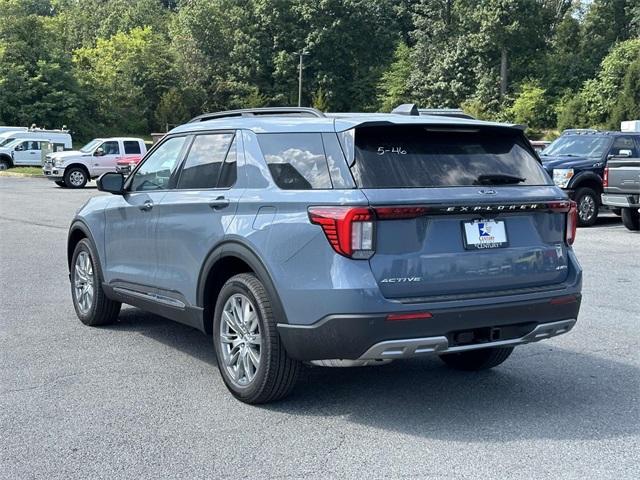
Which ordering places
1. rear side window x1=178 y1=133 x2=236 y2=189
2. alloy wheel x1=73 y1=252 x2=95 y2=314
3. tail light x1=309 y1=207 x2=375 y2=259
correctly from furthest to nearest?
alloy wheel x1=73 y1=252 x2=95 y2=314 → rear side window x1=178 y1=133 x2=236 y2=189 → tail light x1=309 y1=207 x2=375 y2=259

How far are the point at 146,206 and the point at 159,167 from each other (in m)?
0.35

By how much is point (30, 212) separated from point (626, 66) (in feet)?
168

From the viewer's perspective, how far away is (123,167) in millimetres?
29672

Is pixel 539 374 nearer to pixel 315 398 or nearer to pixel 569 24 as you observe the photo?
pixel 315 398

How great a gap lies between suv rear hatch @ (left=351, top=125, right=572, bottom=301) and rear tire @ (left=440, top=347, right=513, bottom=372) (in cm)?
92

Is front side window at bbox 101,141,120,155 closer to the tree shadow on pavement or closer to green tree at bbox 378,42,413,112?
the tree shadow on pavement

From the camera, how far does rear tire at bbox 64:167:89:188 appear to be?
29250 millimetres

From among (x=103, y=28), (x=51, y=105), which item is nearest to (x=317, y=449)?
(x=51, y=105)

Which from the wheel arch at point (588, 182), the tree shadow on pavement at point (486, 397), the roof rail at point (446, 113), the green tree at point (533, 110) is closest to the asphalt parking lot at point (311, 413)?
the tree shadow on pavement at point (486, 397)

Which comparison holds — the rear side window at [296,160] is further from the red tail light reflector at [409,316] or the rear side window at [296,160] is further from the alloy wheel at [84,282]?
the alloy wheel at [84,282]

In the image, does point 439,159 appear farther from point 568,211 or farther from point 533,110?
point 533,110

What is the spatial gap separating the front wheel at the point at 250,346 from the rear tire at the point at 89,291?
216cm

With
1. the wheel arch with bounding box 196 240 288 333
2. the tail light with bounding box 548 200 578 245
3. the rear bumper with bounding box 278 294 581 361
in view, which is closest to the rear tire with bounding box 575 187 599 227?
the tail light with bounding box 548 200 578 245

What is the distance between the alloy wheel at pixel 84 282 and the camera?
7172 millimetres
